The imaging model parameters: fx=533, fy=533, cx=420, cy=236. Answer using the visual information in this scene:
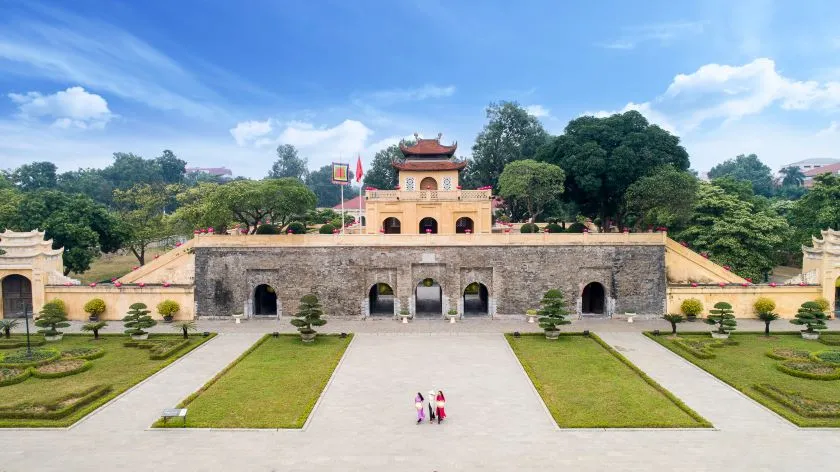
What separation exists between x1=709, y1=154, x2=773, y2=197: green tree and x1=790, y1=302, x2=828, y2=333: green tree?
211 feet

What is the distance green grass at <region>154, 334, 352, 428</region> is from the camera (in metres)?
17.6

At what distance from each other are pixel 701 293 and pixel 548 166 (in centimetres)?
1262

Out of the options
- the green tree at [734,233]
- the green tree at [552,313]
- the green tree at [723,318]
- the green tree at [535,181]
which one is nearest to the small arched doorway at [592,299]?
the green tree at [552,313]

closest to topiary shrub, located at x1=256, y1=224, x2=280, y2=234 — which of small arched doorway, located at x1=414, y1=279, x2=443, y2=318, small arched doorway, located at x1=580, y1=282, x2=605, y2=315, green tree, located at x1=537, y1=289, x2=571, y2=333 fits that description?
small arched doorway, located at x1=414, y1=279, x2=443, y2=318

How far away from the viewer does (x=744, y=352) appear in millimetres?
24984

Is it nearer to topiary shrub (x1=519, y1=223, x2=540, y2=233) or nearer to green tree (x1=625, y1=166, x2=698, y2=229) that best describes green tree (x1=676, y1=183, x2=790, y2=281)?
green tree (x1=625, y1=166, x2=698, y2=229)

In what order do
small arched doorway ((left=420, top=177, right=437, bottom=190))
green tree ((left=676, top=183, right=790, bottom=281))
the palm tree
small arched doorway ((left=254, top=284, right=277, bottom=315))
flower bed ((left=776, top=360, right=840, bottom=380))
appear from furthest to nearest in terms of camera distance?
the palm tree, small arched doorway ((left=420, top=177, right=437, bottom=190)), green tree ((left=676, top=183, right=790, bottom=281)), small arched doorway ((left=254, top=284, right=277, bottom=315)), flower bed ((left=776, top=360, right=840, bottom=380))

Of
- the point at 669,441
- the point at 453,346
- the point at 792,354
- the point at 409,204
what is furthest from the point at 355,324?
the point at 792,354

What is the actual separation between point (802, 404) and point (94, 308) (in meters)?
34.8

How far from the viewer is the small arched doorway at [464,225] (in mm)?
38125

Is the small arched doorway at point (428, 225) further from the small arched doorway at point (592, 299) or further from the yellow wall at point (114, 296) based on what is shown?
the yellow wall at point (114, 296)

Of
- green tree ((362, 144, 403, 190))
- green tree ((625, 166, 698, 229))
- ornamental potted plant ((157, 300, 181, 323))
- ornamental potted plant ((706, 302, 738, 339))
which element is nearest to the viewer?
ornamental potted plant ((706, 302, 738, 339))

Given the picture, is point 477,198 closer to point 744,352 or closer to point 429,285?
point 429,285

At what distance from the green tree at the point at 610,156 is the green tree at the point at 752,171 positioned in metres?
54.3
